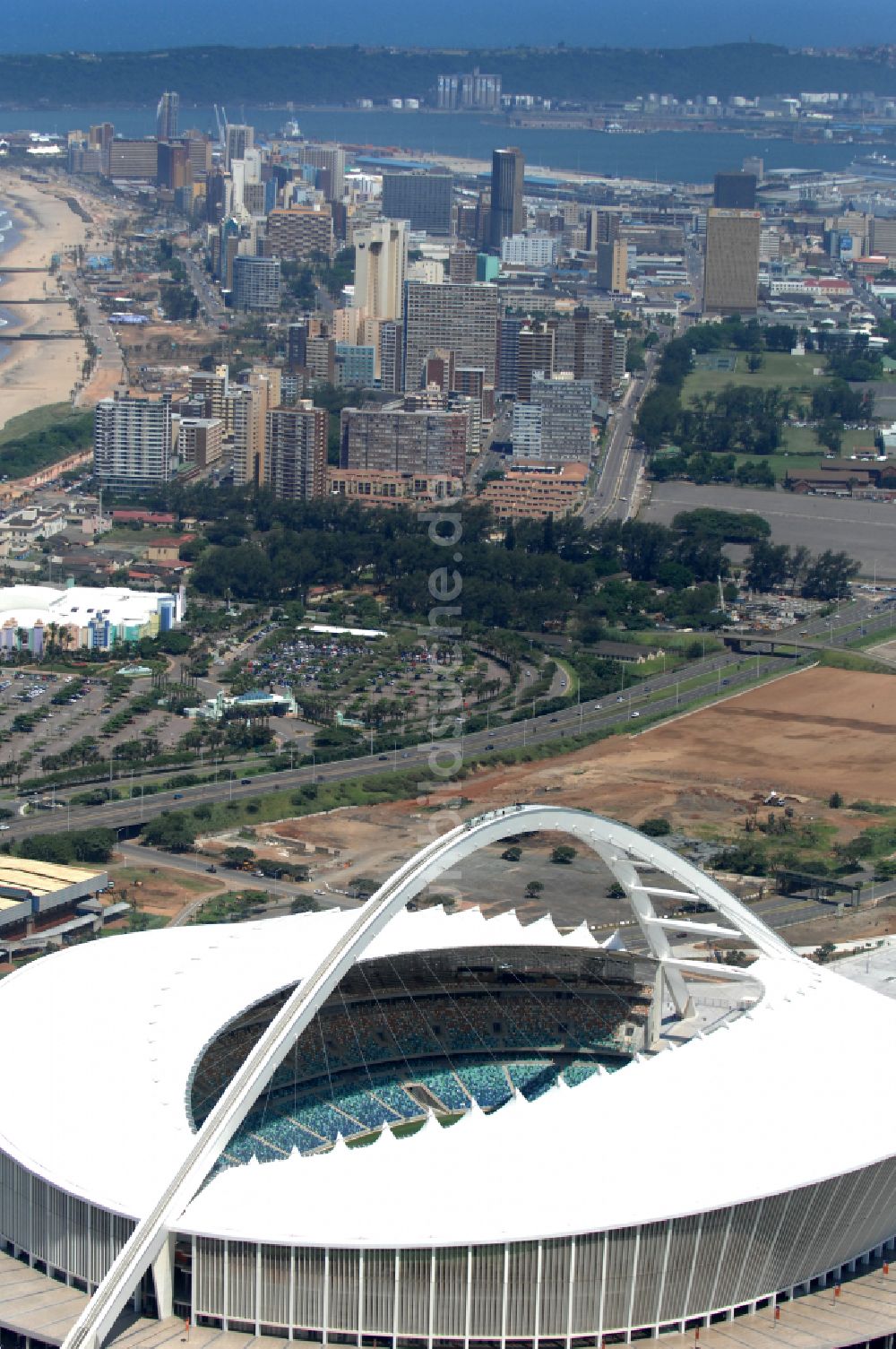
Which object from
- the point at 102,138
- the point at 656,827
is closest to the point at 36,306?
the point at 102,138

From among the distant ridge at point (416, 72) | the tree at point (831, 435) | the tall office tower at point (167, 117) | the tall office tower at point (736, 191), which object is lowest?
the tree at point (831, 435)

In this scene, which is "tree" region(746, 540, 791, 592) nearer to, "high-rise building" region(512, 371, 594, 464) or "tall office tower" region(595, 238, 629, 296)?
"high-rise building" region(512, 371, 594, 464)

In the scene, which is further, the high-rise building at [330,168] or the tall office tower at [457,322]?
the high-rise building at [330,168]

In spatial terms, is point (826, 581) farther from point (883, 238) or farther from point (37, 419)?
point (883, 238)

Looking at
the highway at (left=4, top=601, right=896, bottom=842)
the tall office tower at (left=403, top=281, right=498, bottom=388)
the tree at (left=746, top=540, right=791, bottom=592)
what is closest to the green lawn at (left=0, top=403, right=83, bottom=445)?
the tall office tower at (left=403, top=281, right=498, bottom=388)

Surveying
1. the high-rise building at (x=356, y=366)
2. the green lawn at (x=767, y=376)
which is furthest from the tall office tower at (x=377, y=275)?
the green lawn at (x=767, y=376)

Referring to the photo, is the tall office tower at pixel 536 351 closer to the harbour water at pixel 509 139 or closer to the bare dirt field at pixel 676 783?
the bare dirt field at pixel 676 783
